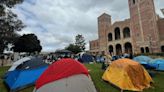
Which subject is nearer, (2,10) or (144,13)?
(2,10)

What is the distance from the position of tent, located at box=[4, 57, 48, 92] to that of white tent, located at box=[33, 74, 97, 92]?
2628 mm

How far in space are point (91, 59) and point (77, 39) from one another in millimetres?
57623

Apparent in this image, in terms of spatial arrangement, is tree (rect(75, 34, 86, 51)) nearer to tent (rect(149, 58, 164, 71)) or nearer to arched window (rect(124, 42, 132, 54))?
arched window (rect(124, 42, 132, 54))

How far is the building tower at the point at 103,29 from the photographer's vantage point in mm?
56384

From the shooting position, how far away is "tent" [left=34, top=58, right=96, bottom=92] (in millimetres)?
5113

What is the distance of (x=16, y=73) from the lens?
772cm

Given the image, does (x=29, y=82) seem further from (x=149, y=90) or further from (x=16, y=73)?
(x=149, y=90)

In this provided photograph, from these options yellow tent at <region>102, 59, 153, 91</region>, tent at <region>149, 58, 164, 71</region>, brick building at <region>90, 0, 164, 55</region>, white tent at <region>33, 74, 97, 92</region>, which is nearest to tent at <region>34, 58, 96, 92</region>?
white tent at <region>33, 74, 97, 92</region>

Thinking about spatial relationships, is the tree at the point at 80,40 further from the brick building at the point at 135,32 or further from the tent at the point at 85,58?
the tent at the point at 85,58

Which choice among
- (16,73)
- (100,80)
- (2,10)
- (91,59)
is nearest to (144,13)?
(91,59)

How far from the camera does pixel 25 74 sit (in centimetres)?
758

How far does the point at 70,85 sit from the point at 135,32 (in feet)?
143

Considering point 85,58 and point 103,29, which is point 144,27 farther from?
point 85,58

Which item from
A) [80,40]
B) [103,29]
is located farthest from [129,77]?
[80,40]
